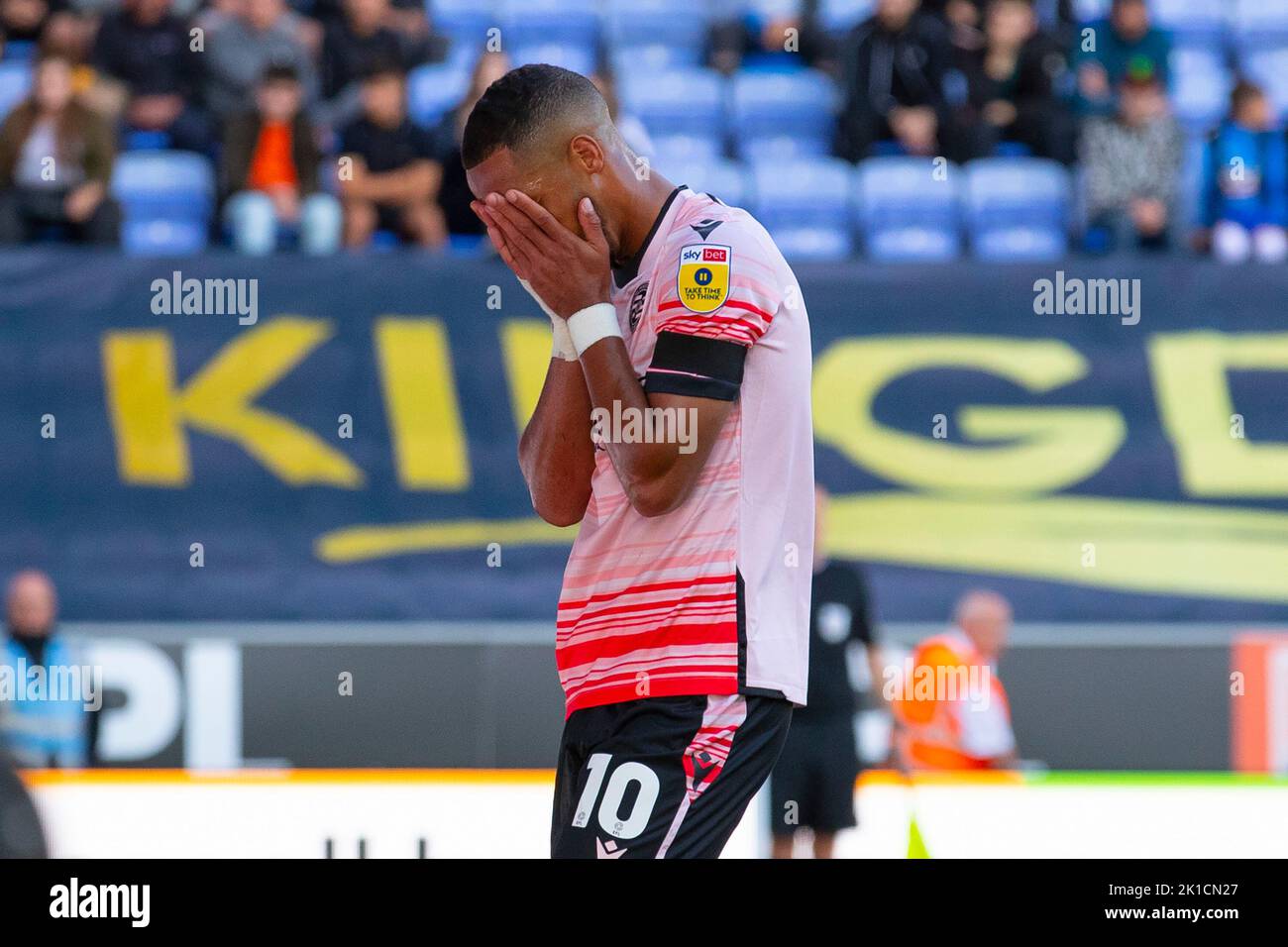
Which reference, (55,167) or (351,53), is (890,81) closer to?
(351,53)

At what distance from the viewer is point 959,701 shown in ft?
30.7

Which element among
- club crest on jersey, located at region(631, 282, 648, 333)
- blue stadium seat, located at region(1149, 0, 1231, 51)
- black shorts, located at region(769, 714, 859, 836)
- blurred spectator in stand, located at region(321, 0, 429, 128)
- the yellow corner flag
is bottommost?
the yellow corner flag

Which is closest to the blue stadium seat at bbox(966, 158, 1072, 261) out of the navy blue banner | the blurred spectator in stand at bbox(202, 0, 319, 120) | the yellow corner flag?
the navy blue banner

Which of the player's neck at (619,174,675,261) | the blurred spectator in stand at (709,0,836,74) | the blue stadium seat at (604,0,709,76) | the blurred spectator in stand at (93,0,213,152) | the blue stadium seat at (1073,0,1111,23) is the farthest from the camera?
the blue stadium seat at (1073,0,1111,23)

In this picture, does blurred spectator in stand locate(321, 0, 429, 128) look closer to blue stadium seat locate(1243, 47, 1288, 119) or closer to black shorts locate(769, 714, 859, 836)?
black shorts locate(769, 714, 859, 836)

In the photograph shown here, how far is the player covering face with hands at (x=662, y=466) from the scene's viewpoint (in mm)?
3326

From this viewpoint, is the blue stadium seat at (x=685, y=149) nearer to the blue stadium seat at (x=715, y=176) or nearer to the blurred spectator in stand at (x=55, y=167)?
the blue stadium seat at (x=715, y=176)

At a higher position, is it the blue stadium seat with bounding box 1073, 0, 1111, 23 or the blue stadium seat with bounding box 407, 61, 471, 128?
the blue stadium seat with bounding box 1073, 0, 1111, 23

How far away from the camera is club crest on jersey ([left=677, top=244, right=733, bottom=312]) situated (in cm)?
333

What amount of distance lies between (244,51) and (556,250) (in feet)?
29.6

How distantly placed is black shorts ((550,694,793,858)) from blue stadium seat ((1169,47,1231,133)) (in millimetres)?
10250

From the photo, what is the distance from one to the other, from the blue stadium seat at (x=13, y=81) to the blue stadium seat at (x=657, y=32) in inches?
156

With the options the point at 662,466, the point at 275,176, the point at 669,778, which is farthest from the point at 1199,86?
the point at 669,778

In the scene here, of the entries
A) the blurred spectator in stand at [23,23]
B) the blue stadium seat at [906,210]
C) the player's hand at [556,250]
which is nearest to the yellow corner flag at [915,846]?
the blue stadium seat at [906,210]
